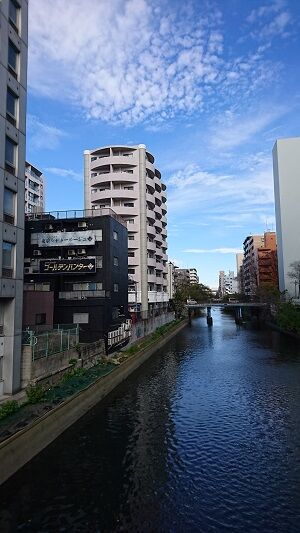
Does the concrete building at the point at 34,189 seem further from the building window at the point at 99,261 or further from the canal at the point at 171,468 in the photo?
the canal at the point at 171,468

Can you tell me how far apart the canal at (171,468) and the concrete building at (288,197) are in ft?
238

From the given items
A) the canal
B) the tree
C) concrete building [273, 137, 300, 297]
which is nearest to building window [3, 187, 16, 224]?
the canal

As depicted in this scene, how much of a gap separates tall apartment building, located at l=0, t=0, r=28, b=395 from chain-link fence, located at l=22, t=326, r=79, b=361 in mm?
1473

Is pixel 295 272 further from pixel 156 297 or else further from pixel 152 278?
pixel 152 278

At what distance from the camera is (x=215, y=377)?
34.1 meters

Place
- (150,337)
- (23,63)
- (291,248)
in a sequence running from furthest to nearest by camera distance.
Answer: (291,248)
(150,337)
(23,63)

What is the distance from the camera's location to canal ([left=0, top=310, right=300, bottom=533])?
12.1m

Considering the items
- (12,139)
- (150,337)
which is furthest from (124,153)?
(12,139)

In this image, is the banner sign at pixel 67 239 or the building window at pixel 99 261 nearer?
the banner sign at pixel 67 239

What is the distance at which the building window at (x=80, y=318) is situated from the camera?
38.6 m

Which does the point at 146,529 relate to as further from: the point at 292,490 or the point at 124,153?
the point at 124,153

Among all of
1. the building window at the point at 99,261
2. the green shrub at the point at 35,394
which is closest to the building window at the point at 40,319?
the building window at the point at 99,261

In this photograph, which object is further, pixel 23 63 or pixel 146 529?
pixel 23 63

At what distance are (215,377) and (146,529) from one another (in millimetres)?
23374
